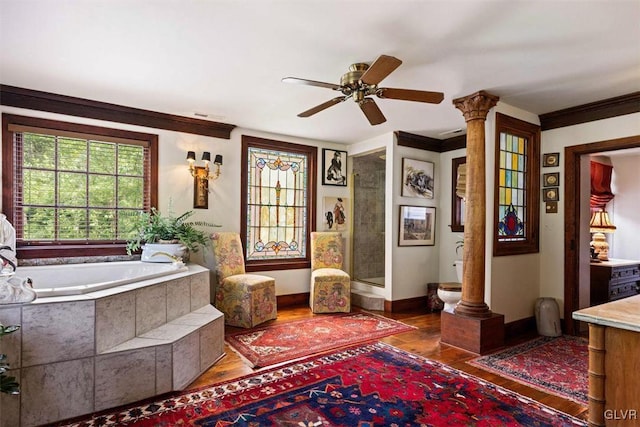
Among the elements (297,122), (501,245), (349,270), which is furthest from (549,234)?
(297,122)

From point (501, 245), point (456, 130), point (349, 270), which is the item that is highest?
point (456, 130)

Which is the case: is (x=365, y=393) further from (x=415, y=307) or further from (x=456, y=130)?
(x=456, y=130)

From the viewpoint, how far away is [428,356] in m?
3.03

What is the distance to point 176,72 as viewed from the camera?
2.84 meters

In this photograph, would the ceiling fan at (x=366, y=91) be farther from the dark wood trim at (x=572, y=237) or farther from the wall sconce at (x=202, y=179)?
the dark wood trim at (x=572, y=237)

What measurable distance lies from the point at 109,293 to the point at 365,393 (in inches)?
74.5

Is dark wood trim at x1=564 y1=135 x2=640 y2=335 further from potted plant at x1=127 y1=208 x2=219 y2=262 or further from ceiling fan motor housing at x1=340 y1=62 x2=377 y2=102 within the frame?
potted plant at x1=127 y1=208 x2=219 y2=262

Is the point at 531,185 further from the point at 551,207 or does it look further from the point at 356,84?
the point at 356,84

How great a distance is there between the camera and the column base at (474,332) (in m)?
3.08

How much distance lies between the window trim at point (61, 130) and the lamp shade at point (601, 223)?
21.5 feet

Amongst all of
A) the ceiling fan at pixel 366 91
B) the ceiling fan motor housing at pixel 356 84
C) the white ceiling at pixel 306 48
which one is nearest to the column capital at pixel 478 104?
the white ceiling at pixel 306 48


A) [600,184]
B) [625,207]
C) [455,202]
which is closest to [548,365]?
[455,202]

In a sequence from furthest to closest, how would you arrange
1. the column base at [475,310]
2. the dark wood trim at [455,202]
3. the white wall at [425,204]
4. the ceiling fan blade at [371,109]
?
the dark wood trim at [455,202] → the white wall at [425,204] → the column base at [475,310] → the ceiling fan blade at [371,109]

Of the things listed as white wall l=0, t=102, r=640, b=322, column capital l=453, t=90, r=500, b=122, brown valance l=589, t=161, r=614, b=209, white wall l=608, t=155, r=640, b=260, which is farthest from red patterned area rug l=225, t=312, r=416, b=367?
white wall l=608, t=155, r=640, b=260
